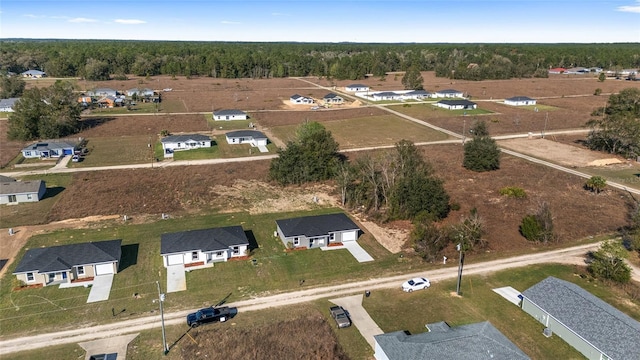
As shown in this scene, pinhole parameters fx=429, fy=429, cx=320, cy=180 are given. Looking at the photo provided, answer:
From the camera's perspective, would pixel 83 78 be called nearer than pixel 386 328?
No

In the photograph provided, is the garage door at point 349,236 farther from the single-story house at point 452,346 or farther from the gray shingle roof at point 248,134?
the gray shingle roof at point 248,134

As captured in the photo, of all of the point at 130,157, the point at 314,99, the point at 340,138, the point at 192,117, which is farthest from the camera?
the point at 314,99

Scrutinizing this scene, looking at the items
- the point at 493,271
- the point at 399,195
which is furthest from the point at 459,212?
the point at 493,271

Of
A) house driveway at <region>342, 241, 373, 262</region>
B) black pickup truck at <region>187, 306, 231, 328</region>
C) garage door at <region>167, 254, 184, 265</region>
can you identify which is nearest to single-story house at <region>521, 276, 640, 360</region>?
house driveway at <region>342, 241, 373, 262</region>

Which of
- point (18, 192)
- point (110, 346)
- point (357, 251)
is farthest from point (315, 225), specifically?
point (18, 192)

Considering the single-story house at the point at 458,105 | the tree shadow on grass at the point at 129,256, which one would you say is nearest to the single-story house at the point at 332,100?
the single-story house at the point at 458,105

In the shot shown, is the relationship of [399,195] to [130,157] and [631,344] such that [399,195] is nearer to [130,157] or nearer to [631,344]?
[631,344]
